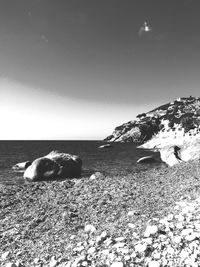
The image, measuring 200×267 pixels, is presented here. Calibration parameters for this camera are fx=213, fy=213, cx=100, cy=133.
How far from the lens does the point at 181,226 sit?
7289mm

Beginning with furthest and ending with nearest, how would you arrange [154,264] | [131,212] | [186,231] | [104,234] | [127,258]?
1. [131,212]
2. [104,234]
3. [186,231]
4. [127,258]
5. [154,264]

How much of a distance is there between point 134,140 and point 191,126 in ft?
251

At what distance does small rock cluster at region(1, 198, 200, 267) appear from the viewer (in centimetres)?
576

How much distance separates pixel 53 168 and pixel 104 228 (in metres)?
18.3

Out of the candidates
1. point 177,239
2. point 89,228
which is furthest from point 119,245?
point 89,228

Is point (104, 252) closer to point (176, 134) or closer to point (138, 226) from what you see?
point (138, 226)

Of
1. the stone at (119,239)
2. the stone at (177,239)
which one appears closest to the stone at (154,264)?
the stone at (177,239)

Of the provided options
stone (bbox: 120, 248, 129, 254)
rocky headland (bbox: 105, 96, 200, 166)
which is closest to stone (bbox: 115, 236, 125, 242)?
stone (bbox: 120, 248, 129, 254)

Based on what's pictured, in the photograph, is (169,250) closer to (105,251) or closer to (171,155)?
(105,251)

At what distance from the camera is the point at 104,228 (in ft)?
28.3

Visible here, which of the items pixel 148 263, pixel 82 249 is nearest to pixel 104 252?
pixel 82 249

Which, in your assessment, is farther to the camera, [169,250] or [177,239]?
[177,239]

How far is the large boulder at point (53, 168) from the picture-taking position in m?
25.1

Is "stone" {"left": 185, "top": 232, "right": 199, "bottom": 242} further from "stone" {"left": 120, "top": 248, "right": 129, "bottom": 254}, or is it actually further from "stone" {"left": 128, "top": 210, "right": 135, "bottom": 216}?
"stone" {"left": 128, "top": 210, "right": 135, "bottom": 216}
